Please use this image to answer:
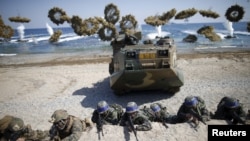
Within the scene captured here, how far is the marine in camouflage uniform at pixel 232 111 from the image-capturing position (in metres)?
6.37

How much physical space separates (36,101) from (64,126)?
663 centimetres

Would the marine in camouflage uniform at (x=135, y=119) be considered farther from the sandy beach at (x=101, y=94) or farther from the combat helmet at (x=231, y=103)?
the combat helmet at (x=231, y=103)

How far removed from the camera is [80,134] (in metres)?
5.99

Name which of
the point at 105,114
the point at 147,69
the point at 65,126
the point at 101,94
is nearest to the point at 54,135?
the point at 65,126

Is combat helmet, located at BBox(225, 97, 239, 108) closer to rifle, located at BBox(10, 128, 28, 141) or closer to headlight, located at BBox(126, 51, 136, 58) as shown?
headlight, located at BBox(126, 51, 136, 58)

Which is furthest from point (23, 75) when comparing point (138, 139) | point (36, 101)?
point (138, 139)

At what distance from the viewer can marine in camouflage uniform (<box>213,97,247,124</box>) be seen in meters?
6.37

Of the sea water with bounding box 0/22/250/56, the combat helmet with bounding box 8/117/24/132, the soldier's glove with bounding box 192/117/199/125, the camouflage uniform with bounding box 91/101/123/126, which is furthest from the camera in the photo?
the sea water with bounding box 0/22/250/56

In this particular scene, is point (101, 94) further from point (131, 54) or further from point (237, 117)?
point (237, 117)

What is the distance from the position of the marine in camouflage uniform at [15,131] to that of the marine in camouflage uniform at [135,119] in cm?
207

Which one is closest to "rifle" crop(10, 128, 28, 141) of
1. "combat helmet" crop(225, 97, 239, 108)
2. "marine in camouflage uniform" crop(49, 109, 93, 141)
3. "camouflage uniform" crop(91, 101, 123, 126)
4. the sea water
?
"marine in camouflage uniform" crop(49, 109, 93, 141)

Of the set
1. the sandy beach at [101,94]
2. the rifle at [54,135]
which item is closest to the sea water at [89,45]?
the sandy beach at [101,94]

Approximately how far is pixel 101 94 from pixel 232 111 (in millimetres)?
6668

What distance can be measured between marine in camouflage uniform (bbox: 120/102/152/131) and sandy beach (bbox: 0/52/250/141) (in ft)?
0.48
